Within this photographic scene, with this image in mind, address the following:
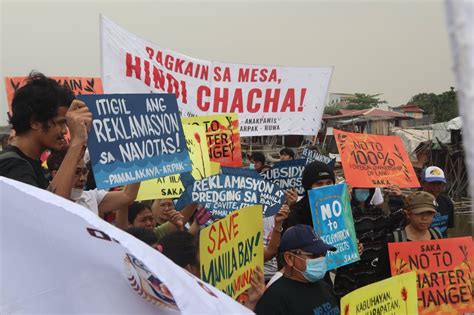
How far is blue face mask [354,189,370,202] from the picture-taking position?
227 inches

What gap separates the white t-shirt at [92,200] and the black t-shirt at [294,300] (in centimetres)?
119

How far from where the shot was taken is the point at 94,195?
12.3 ft

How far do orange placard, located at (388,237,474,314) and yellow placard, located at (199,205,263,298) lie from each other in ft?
4.20

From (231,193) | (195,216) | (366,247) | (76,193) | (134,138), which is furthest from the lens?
(366,247)

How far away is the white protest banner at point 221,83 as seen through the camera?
671 cm

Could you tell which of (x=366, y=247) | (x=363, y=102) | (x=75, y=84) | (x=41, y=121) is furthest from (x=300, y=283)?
(x=363, y=102)

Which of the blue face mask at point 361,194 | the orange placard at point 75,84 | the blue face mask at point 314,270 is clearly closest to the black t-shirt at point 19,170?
the blue face mask at point 314,270

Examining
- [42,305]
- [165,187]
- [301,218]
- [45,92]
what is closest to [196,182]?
[165,187]

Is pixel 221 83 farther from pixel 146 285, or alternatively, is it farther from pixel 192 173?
pixel 146 285

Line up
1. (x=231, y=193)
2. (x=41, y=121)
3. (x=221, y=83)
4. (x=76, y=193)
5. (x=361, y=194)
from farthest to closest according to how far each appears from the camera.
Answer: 1. (x=221, y=83)
2. (x=361, y=194)
3. (x=231, y=193)
4. (x=76, y=193)
5. (x=41, y=121)

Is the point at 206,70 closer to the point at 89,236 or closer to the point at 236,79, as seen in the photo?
the point at 236,79

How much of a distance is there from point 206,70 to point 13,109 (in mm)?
5374

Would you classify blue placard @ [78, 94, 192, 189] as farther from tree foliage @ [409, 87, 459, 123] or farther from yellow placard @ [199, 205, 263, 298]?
tree foliage @ [409, 87, 459, 123]

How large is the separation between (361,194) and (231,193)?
2.04 metres
